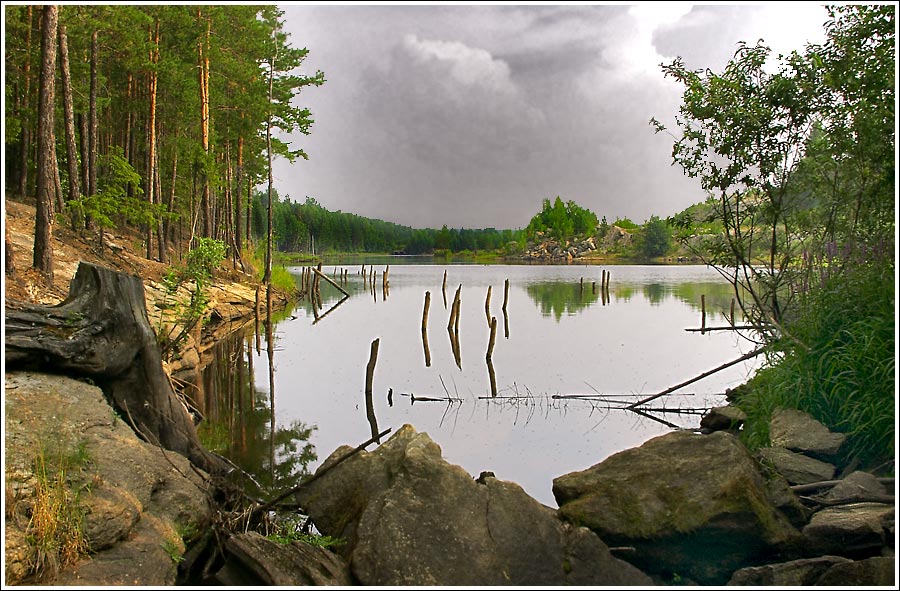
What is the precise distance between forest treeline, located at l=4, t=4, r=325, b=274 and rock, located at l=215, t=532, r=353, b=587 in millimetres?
9190

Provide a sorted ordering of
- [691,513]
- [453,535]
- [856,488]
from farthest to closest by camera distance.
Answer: [856,488]
[691,513]
[453,535]

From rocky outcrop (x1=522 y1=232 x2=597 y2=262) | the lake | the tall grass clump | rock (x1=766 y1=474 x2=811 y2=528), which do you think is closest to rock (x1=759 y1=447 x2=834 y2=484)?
the tall grass clump

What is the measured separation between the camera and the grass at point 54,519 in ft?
13.5

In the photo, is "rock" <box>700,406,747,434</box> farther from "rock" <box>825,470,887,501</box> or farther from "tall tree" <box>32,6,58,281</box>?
"tall tree" <box>32,6,58,281</box>

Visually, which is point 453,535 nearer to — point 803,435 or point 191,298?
point 803,435

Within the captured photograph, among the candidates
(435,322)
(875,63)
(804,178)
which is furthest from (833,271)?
(435,322)

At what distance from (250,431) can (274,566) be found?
611 centimetres

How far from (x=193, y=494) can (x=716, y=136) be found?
741 centimetres

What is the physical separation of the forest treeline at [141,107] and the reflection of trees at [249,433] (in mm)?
3834

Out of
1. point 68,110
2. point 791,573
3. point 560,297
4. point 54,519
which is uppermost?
point 68,110

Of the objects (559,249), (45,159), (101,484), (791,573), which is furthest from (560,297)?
(559,249)

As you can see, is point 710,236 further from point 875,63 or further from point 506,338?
point 506,338

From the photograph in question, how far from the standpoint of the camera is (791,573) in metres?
4.75

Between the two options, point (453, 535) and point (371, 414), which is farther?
point (371, 414)
